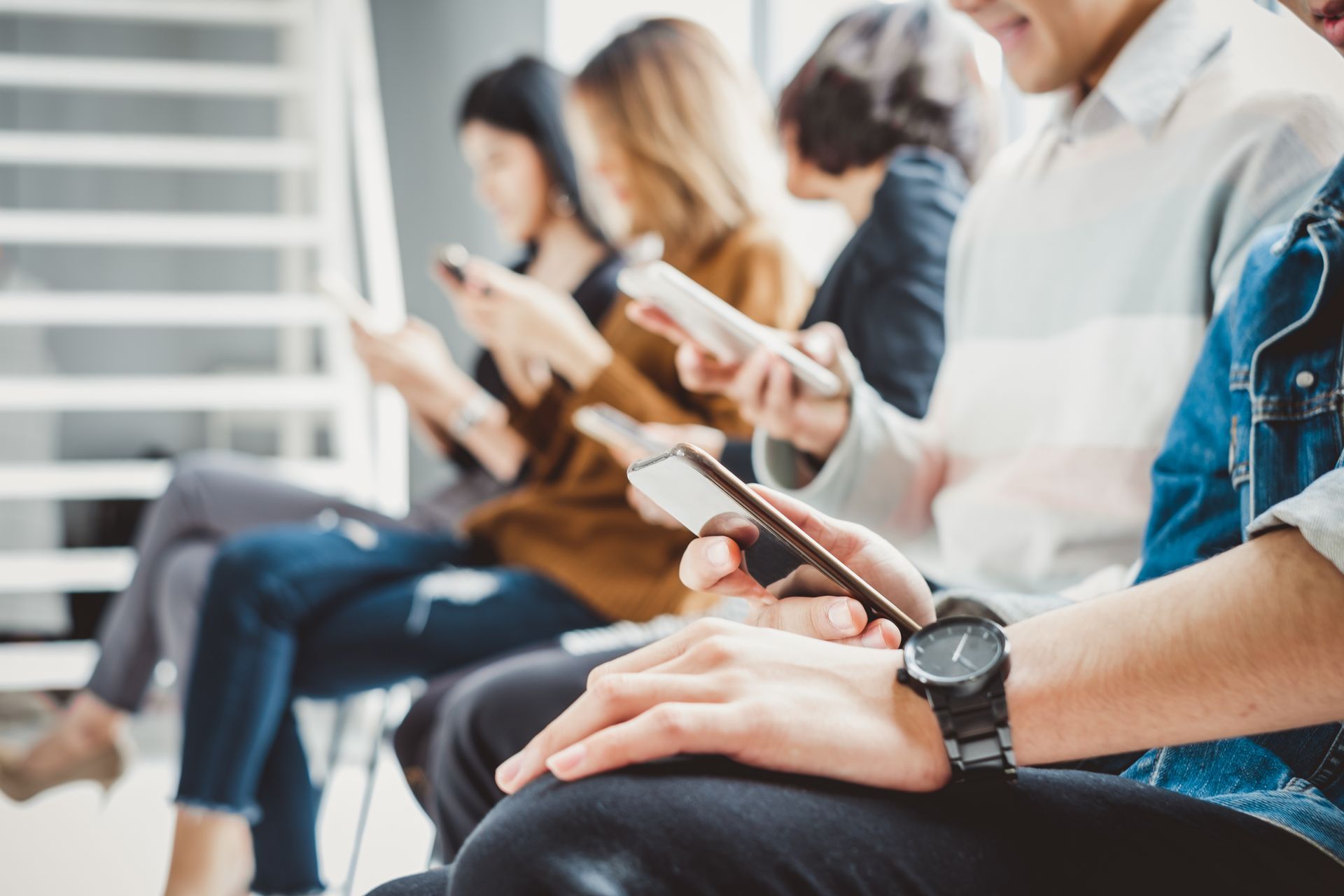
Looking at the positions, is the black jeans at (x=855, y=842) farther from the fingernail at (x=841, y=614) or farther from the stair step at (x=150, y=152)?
the stair step at (x=150, y=152)

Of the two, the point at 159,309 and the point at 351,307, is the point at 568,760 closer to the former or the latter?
the point at 351,307

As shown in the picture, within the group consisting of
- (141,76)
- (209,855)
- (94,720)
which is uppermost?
(141,76)

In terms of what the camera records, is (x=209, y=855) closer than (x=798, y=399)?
No

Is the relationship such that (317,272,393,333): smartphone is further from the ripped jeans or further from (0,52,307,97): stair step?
(0,52,307,97): stair step

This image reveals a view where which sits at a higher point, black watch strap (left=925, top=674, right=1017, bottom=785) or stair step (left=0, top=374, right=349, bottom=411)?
black watch strap (left=925, top=674, right=1017, bottom=785)

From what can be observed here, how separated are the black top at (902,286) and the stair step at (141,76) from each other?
1.76m

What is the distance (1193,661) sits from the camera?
399 millimetres

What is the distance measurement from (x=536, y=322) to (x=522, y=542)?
0.26 m

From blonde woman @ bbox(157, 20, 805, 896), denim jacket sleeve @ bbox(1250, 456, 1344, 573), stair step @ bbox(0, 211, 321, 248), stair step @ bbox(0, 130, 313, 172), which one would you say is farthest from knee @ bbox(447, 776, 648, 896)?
stair step @ bbox(0, 130, 313, 172)

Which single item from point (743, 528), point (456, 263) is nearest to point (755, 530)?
point (743, 528)

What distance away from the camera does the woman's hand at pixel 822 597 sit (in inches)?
17.5

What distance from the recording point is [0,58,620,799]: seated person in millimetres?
1497

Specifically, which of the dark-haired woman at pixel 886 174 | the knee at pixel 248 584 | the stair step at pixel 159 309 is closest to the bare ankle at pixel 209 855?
the knee at pixel 248 584

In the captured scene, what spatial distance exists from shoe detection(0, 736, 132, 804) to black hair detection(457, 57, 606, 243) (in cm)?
97
